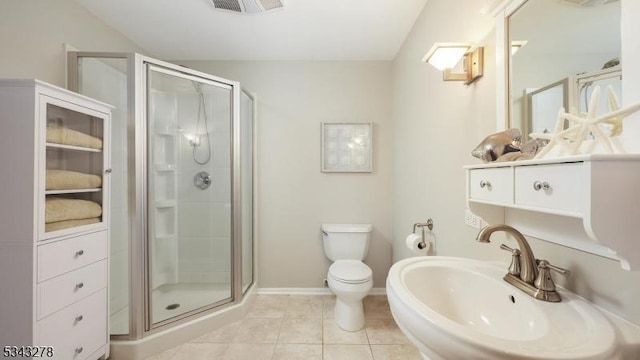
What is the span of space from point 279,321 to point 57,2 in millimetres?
2664

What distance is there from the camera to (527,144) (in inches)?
31.9

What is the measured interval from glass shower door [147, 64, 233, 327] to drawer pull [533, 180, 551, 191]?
1.95 metres

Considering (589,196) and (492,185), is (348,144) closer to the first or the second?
(492,185)

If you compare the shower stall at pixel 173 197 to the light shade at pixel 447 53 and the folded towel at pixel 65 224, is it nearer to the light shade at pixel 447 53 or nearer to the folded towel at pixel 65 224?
the folded towel at pixel 65 224

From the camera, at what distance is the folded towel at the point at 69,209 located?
3.70 feet

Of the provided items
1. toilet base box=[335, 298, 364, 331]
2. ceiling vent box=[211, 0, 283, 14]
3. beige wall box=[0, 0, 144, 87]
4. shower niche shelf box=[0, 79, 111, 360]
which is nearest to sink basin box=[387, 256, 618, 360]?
toilet base box=[335, 298, 364, 331]

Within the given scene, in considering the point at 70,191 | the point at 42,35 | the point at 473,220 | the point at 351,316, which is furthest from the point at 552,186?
the point at 42,35

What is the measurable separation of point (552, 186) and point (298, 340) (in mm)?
1736

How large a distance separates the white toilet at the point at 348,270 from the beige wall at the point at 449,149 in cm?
37

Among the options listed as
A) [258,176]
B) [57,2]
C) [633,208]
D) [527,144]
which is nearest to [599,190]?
[633,208]

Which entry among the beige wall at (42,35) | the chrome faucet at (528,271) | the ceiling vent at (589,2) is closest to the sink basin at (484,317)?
the chrome faucet at (528,271)

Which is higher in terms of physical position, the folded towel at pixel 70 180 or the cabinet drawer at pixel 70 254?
the folded towel at pixel 70 180

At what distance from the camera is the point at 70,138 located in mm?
1229

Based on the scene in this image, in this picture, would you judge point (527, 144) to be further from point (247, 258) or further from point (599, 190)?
point (247, 258)
